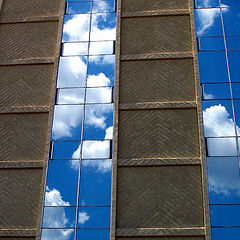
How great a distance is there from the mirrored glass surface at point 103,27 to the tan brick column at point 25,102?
7.30 ft

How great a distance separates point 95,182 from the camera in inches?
765

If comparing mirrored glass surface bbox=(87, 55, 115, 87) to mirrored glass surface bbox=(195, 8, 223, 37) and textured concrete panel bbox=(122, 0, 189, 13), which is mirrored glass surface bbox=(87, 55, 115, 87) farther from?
mirrored glass surface bbox=(195, 8, 223, 37)

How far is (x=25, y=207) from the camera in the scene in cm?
1934

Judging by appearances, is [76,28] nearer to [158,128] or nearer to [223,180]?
[158,128]

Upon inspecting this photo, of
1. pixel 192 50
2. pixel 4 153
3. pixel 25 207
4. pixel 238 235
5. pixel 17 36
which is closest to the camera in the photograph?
pixel 238 235

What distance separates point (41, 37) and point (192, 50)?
933 centimetres

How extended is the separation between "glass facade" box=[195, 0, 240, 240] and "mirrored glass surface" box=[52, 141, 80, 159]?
6910 millimetres

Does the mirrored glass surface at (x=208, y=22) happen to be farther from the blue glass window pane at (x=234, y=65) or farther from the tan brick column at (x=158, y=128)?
the blue glass window pane at (x=234, y=65)

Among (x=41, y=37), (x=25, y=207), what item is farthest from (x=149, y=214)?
(x=41, y=37)

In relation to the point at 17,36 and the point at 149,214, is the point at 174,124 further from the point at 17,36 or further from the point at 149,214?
the point at 17,36

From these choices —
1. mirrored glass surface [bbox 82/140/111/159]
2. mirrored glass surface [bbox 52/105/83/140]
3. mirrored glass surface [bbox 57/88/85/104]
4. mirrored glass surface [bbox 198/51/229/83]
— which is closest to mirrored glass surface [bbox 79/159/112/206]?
mirrored glass surface [bbox 82/140/111/159]

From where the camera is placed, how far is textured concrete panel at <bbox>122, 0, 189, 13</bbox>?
78.2 ft

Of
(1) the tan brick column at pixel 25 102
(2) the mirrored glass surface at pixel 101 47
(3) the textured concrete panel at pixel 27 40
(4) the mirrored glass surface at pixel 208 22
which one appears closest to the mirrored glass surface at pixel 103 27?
(2) the mirrored glass surface at pixel 101 47

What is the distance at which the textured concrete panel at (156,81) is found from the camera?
69.6ft
